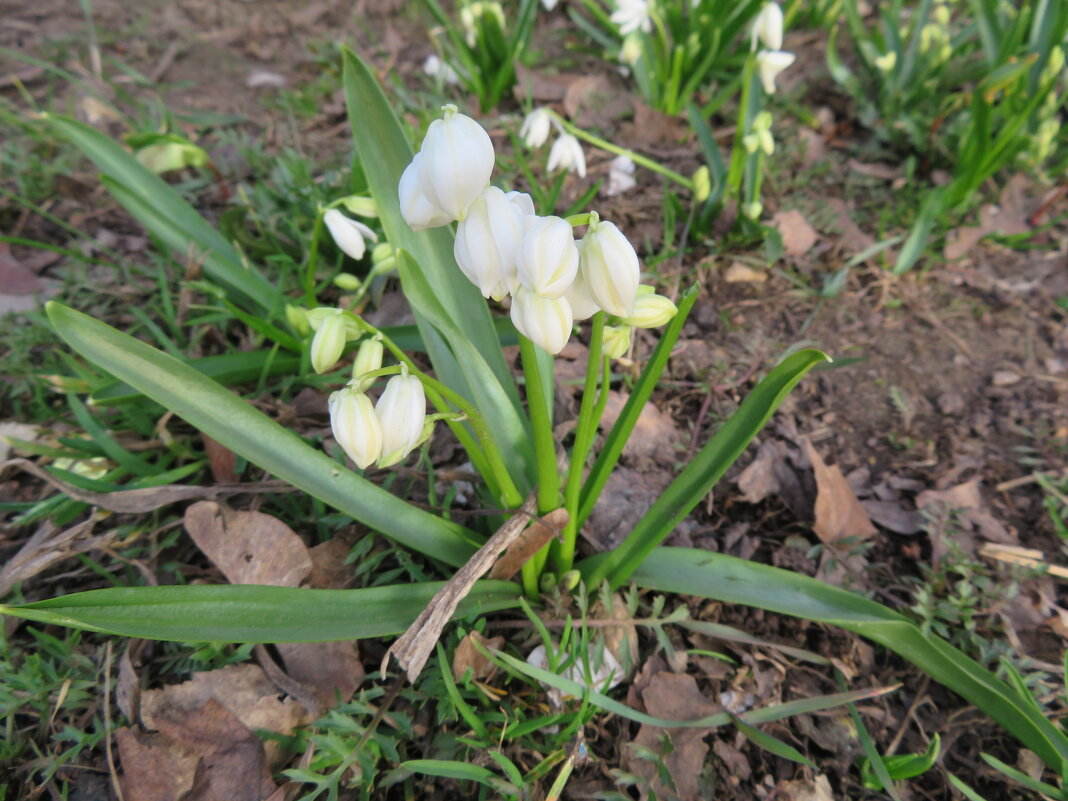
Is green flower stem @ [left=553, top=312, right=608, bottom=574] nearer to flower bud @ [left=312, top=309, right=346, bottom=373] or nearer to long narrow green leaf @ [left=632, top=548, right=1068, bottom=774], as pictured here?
long narrow green leaf @ [left=632, top=548, right=1068, bottom=774]

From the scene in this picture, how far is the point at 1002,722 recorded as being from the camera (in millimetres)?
1129

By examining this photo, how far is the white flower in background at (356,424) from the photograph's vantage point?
898mm

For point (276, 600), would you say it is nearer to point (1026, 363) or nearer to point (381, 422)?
point (381, 422)

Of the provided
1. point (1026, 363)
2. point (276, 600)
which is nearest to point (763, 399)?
point (276, 600)

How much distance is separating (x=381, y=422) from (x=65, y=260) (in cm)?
188

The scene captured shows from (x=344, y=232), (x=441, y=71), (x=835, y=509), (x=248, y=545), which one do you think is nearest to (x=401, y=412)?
(x=248, y=545)

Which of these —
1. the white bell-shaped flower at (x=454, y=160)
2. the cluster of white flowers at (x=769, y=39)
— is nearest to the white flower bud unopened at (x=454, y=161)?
the white bell-shaped flower at (x=454, y=160)

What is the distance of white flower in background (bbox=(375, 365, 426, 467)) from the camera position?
2.98 ft

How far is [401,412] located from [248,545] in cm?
71

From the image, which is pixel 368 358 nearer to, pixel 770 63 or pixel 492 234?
pixel 492 234

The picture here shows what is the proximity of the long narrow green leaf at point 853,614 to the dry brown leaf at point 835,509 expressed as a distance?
0.34 meters

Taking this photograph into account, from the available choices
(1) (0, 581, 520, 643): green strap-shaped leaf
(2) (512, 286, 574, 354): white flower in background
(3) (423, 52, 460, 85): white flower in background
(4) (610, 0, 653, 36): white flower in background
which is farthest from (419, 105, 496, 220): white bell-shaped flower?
(3) (423, 52, 460, 85): white flower in background

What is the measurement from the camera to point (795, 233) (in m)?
2.19

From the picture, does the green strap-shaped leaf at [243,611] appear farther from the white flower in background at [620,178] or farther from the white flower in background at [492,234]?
the white flower in background at [620,178]
